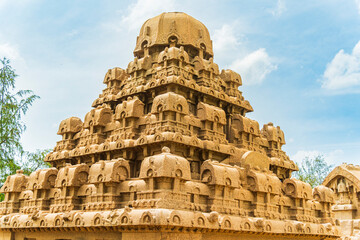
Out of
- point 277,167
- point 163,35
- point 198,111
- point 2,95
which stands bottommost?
point 277,167

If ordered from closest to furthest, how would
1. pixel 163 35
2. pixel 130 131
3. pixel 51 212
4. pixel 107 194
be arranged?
pixel 107 194
pixel 51 212
pixel 130 131
pixel 163 35

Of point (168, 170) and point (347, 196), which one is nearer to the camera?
point (168, 170)

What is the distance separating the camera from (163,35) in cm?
2494

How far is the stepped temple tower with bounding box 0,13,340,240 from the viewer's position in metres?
14.7

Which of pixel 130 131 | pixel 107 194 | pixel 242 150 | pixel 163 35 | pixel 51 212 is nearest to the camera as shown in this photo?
pixel 107 194

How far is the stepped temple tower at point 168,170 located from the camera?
1467 centimetres

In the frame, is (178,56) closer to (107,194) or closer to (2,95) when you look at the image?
(107,194)

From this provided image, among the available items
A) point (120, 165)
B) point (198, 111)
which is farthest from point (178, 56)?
point (120, 165)

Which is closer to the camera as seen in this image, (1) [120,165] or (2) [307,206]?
(1) [120,165]

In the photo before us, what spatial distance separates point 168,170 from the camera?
14.4m

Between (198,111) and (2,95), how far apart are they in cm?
1331

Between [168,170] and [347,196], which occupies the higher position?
[347,196]

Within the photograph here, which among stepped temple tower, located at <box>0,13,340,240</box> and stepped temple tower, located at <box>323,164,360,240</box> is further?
stepped temple tower, located at <box>323,164,360,240</box>

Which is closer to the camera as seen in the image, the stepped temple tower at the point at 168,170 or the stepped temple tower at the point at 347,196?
the stepped temple tower at the point at 168,170
